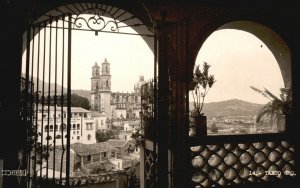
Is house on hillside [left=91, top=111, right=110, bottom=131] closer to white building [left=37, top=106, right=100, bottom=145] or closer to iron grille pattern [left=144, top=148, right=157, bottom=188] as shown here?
white building [left=37, top=106, right=100, bottom=145]

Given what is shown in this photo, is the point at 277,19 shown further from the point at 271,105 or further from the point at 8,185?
the point at 8,185

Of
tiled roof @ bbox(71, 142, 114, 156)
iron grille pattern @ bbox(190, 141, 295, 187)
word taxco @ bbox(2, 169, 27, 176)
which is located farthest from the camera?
tiled roof @ bbox(71, 142, 114, 156)

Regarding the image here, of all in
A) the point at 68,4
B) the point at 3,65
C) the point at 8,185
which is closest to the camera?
the point at 8,185

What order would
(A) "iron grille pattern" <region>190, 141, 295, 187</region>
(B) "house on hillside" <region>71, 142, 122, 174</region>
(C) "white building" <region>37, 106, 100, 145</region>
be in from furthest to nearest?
(B) "house on hillside" <region>71, 142, 122, 174</region>, (A) "iron grille pattern" <region>190, 141, 295, 187</region>, (C) "white building" <region>37, 106, 100, 145</region>

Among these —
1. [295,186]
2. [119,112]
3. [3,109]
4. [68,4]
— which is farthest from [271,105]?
[119,112]

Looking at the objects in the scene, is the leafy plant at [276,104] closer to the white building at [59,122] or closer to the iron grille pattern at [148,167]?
the iron grille pattern at [148,167]

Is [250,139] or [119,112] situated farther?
[119,112]

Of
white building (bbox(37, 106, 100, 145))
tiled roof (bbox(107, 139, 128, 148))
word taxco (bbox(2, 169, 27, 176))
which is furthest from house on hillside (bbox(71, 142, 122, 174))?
word taxco (bbox(2, 169, 27, 176))
